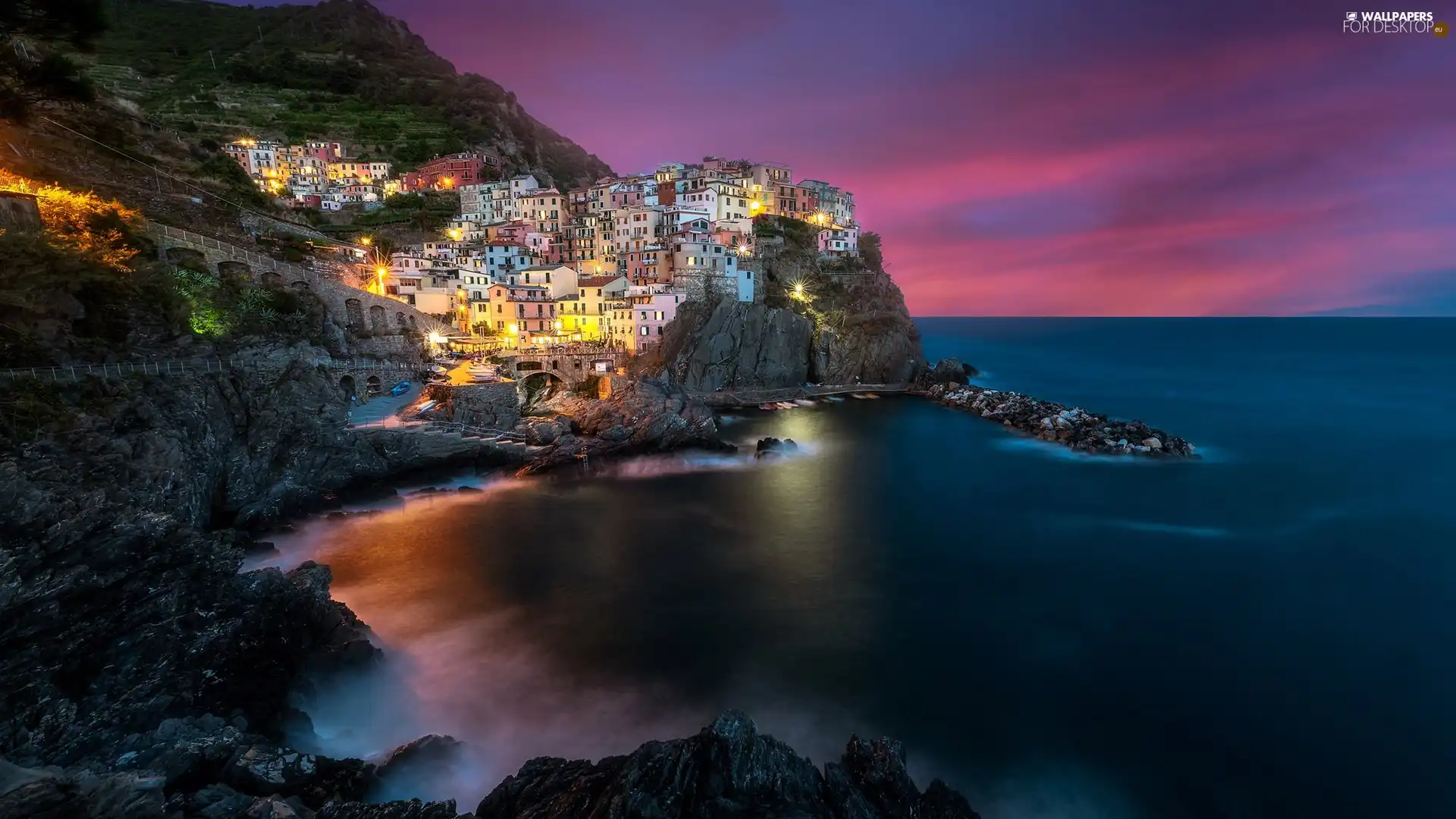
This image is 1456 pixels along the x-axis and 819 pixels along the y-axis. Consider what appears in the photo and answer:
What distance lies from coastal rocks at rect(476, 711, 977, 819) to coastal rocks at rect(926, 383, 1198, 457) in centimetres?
3393

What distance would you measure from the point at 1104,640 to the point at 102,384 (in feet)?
98.4

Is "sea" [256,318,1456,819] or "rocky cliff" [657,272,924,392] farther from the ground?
"rocky cliff" [657,272,924,392]

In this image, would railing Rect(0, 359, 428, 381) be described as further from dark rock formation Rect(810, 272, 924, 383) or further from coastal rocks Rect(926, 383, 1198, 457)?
coastal rocks Rect(926, 383, 1198, 457)

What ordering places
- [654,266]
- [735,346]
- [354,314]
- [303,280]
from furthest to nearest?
[654,266]
[735,346]
[354,314]
[303,280]

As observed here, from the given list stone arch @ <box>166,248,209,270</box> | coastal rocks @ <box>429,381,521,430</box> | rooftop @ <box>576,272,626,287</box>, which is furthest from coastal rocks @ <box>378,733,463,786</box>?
rooftop @ <box>576,272,626,287</box>

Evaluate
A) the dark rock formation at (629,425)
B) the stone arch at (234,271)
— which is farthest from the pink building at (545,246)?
the stone arch at (234,271)

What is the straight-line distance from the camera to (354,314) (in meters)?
38.1

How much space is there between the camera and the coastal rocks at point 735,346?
5047 centimetres

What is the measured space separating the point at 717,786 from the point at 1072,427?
1561 inches

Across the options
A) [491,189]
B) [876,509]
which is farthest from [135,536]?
[491,189]

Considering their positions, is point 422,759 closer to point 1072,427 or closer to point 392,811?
point 392,811

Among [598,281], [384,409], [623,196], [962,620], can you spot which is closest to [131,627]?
[962,620]

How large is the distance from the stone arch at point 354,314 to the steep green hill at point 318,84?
177 ft

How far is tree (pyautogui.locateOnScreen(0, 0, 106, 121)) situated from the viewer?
1628cm
